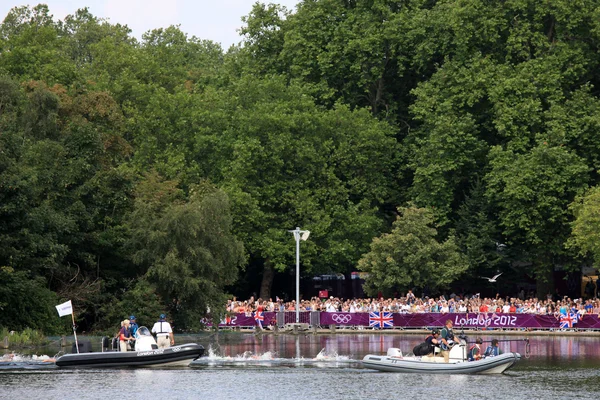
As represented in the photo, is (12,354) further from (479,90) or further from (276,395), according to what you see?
(479,90)

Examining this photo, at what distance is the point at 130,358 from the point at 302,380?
7.46 meters

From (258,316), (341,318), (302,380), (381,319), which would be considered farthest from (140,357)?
(341,318)

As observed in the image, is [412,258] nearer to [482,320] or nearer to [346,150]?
[482,320]

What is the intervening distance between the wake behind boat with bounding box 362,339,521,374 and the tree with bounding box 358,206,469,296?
25.9 meters

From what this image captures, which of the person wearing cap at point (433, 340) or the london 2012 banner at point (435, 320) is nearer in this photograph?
the person wearing cap at point (433, 340)

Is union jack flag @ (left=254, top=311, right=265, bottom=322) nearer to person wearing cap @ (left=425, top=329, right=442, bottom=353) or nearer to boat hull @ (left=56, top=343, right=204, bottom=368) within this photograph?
boat hull @ (left=56, top=343, right=204, bottom=368)

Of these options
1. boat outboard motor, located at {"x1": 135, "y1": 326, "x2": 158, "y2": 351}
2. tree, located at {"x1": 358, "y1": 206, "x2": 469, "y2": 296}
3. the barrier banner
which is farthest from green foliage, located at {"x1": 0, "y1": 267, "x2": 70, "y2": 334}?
tree, located at {"x1": 358, "y1": 206, "x2": 469, "y2": 296}

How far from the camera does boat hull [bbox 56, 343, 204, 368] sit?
136 ft

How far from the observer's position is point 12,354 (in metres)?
44.4

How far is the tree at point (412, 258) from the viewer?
66688mm

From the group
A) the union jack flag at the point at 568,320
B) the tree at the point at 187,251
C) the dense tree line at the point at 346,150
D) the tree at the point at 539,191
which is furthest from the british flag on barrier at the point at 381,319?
the tree at the point at 187,251

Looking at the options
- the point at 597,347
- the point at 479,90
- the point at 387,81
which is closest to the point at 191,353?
the point at 597,347

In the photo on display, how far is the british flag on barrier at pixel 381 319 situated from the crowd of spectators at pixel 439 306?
0.32 metres

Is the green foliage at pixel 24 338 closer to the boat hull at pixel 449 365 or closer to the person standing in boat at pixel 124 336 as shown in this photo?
the person standing in boat at pixel 124 336
